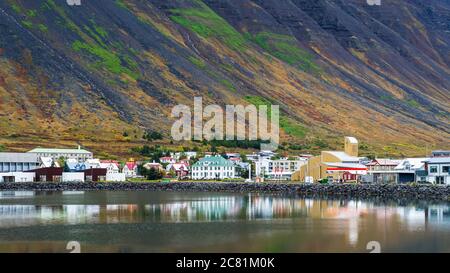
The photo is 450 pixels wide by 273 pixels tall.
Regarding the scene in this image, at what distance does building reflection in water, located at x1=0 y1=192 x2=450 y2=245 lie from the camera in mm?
57250

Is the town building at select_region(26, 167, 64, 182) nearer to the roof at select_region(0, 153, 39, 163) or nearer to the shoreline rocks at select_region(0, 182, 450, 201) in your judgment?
the roof at select_region(0, 153, 39, 163)

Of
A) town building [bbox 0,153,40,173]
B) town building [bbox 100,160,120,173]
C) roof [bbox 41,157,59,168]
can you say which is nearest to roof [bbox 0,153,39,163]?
town building [bbox 0,153,40,173]

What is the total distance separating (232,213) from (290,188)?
36.4m

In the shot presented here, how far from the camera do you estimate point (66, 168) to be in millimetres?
125562

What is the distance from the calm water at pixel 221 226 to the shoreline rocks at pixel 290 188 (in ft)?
29.8

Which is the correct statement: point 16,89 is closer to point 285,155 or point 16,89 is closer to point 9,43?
point 9,43

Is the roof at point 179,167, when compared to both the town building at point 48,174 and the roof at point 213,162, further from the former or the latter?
the town building at point 48,174

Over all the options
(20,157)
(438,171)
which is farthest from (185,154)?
(438,171)

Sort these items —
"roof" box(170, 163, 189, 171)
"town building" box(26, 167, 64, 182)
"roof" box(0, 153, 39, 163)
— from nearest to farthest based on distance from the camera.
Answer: "town building" box(26, 167, 64, 182) → "roof" box(0, 153, 39, 163) → "roof" box(170, 163, 189, 171)

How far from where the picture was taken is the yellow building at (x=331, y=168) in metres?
111

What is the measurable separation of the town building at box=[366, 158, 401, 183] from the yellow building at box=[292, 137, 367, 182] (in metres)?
1.34

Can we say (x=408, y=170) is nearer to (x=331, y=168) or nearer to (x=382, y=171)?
(x=382, y=171)

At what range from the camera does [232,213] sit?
66.0 m

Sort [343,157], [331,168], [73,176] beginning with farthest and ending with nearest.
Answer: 1. [73,176]
2. [343,157]
3. [331,168]
